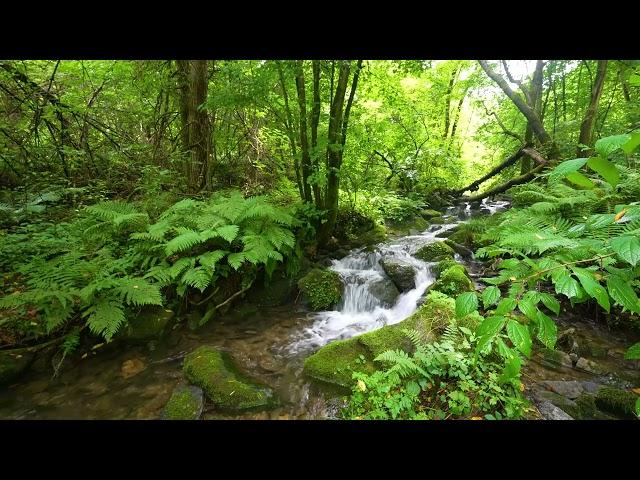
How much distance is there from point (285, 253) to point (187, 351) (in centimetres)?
225

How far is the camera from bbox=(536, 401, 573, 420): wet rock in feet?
9.40

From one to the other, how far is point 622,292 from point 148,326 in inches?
191

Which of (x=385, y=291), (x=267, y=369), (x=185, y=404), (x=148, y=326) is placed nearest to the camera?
(x=185, y=404)

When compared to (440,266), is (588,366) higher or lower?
lower

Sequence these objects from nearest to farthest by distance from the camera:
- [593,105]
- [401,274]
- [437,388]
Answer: [437,388]
[401,274]
[593,105]

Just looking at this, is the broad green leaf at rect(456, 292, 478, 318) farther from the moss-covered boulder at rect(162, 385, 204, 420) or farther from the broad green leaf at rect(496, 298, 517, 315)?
the moss-covered boulder at rect(162, 385, 204, 420)

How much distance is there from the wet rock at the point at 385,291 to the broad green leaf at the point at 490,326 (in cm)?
458

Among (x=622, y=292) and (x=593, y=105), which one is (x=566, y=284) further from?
(x=593, y=105)

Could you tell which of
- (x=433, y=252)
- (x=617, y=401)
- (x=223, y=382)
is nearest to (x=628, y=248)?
(x=617, y=401)

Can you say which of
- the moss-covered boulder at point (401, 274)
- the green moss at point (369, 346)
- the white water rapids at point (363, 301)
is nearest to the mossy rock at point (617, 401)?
the green moss at point (369, 346)

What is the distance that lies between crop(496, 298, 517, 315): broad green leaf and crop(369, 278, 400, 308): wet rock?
4.54 m

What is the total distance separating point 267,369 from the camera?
3.93 meters
